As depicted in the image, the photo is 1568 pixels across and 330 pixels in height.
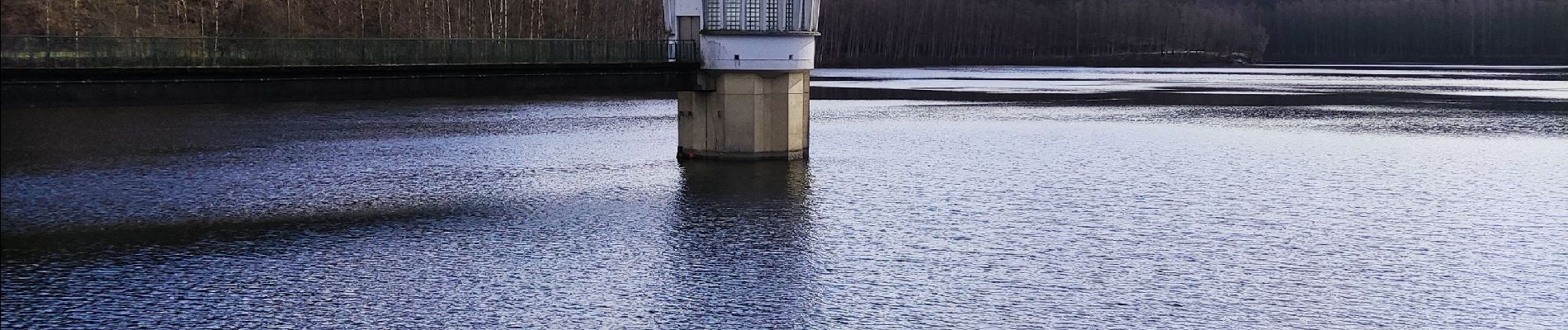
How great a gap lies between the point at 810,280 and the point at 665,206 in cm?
1126

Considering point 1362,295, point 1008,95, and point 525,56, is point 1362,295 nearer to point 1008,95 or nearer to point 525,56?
Answer: point 525,56

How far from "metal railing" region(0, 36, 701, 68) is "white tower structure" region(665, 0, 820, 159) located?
97cm

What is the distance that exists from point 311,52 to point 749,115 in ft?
48.8

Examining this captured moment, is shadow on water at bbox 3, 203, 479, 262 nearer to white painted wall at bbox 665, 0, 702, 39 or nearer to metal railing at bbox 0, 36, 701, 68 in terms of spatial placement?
metal railing at bbox 0, 36, 701, 68

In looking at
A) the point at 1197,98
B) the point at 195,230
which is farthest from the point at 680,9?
the point at 1197,98

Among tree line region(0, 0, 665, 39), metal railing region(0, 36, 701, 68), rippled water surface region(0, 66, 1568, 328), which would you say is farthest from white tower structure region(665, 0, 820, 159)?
tree line region(0, 0, 665, 39)

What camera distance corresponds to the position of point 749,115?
48469 mm

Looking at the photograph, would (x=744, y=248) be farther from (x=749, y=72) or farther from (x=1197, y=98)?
(x=1197, y=98)

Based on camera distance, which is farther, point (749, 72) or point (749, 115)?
point (749, 115)

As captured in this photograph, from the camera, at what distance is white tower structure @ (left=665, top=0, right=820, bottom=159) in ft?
156

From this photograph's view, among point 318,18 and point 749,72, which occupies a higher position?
point 318,18

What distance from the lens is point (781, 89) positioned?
48375 mm

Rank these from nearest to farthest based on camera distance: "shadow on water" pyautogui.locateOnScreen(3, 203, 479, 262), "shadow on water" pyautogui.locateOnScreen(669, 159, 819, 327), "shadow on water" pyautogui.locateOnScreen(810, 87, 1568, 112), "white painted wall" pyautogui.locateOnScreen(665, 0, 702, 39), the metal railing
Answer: "shadow on water" pyautogui.locateOnScreen(669, 159, 819, 327)
"shadow on water" pyautogui.locateOnScreen(3, 203, 479, 262)
the metal railing
"white painted wall" pyautogui.locateOnScreen(665, 0, 702, 39)
"shadow on water" pyautogui.locateOnScreen(810, 87, 1568, 112)

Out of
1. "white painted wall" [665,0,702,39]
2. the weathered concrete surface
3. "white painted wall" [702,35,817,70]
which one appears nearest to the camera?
"white painted wall" [702,35,817,70]
